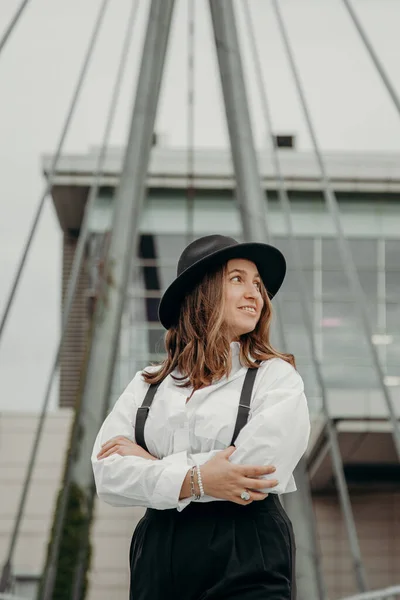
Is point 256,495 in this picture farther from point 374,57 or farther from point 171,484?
point 374,57

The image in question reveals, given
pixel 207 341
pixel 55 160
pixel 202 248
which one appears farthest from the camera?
pixel 55 160

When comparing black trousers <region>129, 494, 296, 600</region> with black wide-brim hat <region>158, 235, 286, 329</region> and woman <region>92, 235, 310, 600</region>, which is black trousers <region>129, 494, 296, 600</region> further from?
black wide-brim hat <region>158, 235, 286, 329</region>

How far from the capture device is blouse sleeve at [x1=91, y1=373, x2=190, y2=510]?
209 centimetres

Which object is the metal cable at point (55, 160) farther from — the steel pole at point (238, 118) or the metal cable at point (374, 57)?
the metal cable at point (374, 57)

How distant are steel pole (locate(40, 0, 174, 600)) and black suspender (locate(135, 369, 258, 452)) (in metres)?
7.57

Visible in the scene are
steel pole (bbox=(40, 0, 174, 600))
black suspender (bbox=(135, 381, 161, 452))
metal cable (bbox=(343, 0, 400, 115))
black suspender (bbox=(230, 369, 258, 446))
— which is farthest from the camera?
steel pole (bbox=(40, 0, 174, 600))

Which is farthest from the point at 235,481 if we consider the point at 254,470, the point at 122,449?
the point at 122,449

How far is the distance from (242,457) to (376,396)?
61.2ft

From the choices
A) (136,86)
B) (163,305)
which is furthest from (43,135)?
(163,305)

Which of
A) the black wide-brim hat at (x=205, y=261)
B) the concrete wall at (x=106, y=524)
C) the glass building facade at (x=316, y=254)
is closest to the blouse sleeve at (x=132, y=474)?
the black wide-brim hat at (x=205, y=261)

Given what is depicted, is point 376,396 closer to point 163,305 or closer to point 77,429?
point 77,429

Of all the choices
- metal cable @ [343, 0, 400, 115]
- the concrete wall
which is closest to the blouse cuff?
metal cable @ [343, 0, 400, 115]

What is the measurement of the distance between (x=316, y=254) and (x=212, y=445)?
21.3 m

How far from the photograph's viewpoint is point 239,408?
7.00 feet
